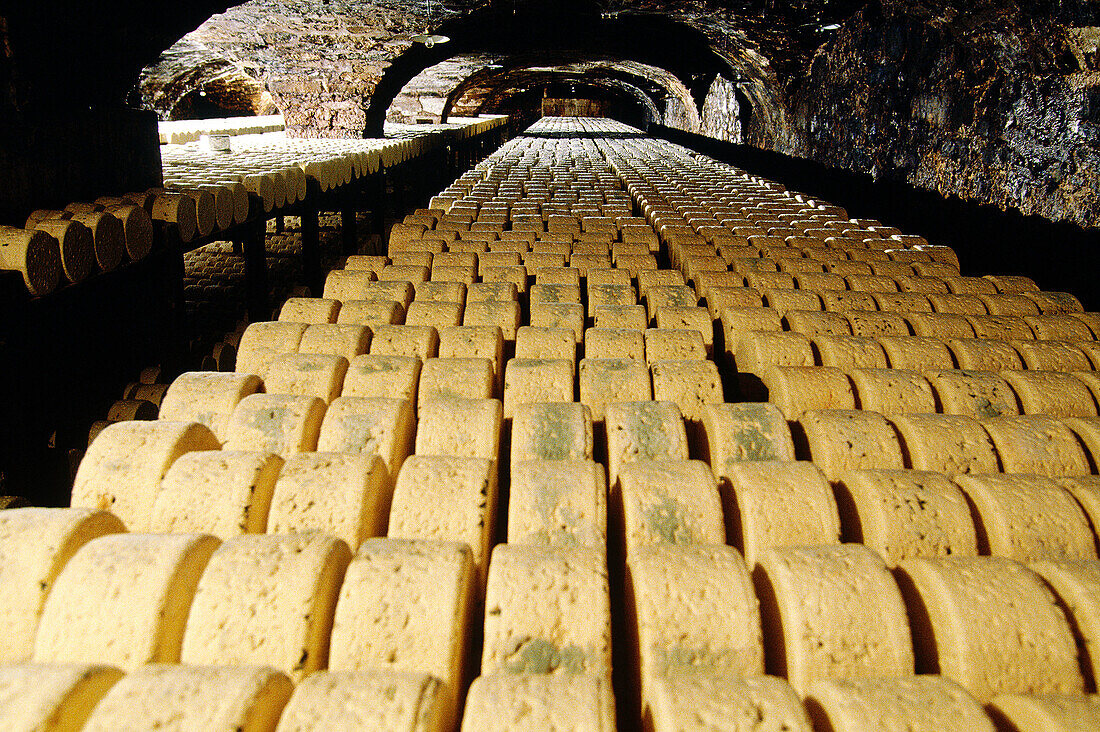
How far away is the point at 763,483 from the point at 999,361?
1.47 m

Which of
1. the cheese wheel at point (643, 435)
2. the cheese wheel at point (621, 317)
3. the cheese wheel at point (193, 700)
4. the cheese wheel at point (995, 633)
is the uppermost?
→ the cheese wheel at point (621, 317)

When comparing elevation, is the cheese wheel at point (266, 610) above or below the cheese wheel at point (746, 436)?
below

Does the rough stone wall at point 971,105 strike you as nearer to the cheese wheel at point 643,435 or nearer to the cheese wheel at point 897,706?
the cheese wheel at point 643,435

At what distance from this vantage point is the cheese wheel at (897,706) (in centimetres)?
87

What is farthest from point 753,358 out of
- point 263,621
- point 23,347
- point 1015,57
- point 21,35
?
point 1015,57

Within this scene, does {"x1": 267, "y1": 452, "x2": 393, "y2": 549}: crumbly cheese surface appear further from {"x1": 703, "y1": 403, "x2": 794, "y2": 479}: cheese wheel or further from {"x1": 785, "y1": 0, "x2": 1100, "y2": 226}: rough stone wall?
{"x1": 785, "y1": 0, "x2": 1100, "y2": 226}: rough stone wall

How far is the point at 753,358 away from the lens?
2.35m

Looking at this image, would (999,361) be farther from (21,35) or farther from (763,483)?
(21,35)

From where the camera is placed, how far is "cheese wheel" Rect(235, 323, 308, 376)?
2270 mm

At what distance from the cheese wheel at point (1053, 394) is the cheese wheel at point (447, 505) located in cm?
178

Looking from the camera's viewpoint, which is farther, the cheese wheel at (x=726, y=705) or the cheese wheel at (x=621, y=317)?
the cheese wheel at (x=621, y=317)

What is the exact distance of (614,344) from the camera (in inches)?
90.1

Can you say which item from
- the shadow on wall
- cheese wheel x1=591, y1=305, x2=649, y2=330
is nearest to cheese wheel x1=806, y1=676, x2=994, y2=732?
cheese wheel x1=591, y1=305, x2=649, y2=330

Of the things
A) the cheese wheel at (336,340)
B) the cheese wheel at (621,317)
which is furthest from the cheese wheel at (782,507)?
the cheese wheel at (336,340)
